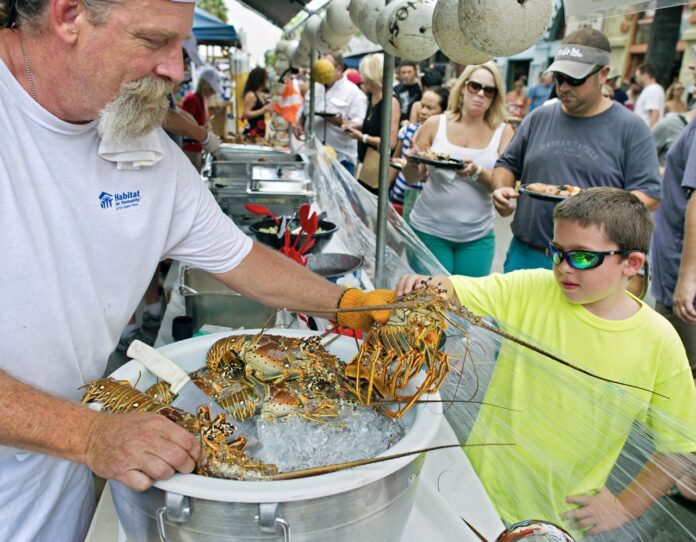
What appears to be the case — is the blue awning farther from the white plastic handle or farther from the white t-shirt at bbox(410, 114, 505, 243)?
the white plastic handle

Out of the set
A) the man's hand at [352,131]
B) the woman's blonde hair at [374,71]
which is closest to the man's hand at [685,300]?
the man's hand at [352,131]

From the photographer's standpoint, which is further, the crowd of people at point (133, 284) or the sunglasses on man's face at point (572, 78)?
the sunglasses on man's face at point (572, 78)

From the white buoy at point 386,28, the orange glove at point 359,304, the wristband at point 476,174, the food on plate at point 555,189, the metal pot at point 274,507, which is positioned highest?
the white buoy at point 386,28

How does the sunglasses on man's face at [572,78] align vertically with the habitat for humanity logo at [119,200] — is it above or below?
above

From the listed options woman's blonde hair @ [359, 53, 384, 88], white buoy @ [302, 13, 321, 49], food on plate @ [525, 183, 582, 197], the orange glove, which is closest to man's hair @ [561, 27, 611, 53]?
food on plate @ [525, 183, 582, 197]

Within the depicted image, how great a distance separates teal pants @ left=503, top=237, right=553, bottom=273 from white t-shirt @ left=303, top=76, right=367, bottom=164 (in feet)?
12.8

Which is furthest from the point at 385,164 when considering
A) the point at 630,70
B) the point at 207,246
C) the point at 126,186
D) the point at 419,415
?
the point at 630,70

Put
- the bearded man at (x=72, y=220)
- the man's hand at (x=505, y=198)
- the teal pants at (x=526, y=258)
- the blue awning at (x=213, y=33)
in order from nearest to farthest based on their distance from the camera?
the bearded man at (x=72, y=220)
the man's hand at (x=505, y=198)
the teal pants at (x=526, y=258)
the blue awning at (x=213, y=33)

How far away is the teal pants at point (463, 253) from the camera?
4.06m

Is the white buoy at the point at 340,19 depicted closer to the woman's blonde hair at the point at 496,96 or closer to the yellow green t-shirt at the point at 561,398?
the woman's blonde hair at the point at 496,96

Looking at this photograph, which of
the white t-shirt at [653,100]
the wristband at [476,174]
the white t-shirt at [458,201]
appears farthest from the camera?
the white t-shirt at [653,100]

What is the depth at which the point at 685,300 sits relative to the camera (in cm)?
286

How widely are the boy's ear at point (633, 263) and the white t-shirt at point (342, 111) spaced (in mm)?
5650

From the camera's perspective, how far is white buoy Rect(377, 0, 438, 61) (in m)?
1.90
